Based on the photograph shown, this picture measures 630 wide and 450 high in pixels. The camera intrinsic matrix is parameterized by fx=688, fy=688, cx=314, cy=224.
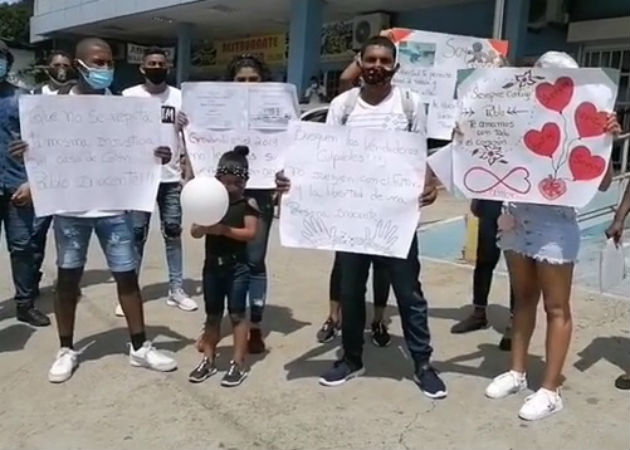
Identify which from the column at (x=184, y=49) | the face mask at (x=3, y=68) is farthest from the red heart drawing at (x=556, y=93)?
the column at (x=184, y=49)

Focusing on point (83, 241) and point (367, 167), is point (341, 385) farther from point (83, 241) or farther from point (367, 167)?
point (83, 241)

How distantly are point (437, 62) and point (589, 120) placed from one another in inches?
82.8

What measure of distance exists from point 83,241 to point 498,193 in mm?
2241

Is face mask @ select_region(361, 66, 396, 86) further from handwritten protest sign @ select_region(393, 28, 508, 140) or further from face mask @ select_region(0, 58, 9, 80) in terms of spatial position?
face mask @ select_region(0, 58, 9, 80)

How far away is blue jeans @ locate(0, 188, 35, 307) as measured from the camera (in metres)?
4.59

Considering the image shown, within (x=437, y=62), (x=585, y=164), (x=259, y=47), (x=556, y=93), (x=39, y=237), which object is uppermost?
(x=259, y=47)

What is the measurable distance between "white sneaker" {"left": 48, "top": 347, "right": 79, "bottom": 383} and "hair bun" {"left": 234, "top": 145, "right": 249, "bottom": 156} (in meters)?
1.48

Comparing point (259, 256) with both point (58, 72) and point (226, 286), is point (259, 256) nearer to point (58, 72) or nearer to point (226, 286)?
point (226, 286)

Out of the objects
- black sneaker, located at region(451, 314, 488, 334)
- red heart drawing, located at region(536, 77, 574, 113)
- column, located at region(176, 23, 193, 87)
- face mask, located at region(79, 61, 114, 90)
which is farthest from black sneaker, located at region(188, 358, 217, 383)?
column, located at region(176, 23, 193, 87)

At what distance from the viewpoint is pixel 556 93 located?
331 cm

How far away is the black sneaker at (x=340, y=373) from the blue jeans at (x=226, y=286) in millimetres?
579

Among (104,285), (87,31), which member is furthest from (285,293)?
(87,31)

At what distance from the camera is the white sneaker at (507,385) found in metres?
Answer: 3.57

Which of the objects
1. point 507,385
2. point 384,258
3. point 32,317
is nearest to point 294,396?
point 384,258
